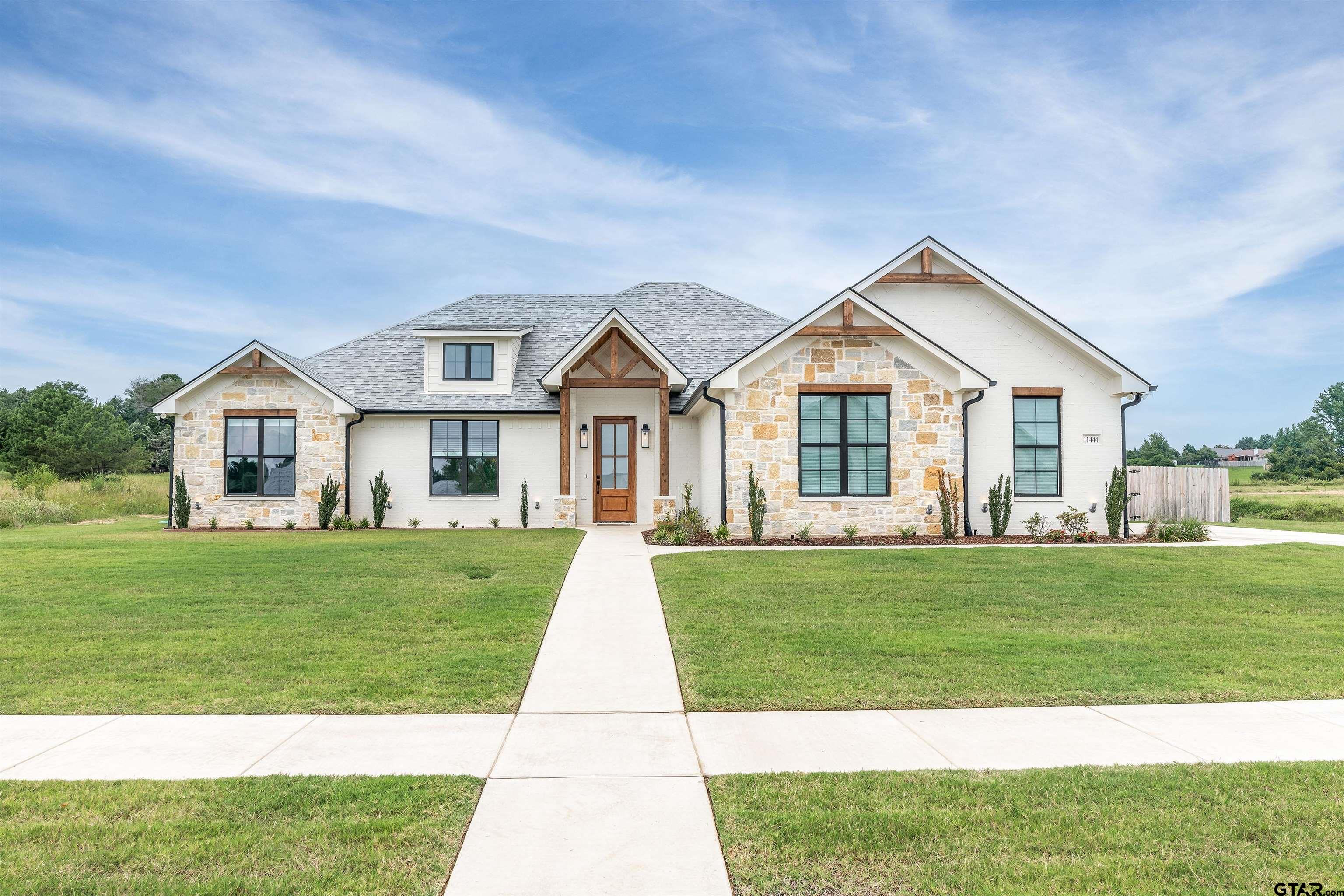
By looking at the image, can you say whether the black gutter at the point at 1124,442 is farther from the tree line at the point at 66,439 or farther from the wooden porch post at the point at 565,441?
the tree line at the point at 66,439

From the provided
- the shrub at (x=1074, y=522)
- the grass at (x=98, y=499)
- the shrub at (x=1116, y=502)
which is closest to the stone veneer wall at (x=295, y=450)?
the grass at (x=98, y=499)

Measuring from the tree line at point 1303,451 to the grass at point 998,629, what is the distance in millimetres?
47839

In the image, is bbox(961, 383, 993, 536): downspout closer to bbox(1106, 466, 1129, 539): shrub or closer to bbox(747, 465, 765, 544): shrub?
bbox(1106, 466, 1129, 539): shrub

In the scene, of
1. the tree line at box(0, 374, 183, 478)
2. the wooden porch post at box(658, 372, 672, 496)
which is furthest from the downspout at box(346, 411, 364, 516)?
the tree line at box(0, 374, 183, 478)

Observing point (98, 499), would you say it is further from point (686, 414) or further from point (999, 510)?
point (999, 510)

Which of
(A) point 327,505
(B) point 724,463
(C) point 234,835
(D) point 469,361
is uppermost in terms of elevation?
(D) point 469,361

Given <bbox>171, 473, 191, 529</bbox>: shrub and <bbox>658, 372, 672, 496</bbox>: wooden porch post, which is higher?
<bbox>658, 372, 672, 496</bbox>: wooden porch post

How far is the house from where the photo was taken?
53.1 ft

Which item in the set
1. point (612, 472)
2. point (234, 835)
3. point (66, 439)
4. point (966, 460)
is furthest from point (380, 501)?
point (66, 439)

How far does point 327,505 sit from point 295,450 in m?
1.81

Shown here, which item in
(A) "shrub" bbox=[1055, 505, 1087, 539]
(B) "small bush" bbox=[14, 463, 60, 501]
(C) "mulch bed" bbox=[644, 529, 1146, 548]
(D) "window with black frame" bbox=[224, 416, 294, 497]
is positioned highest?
(D) "window with black frame" bbox=[224, 416, 294, 497]

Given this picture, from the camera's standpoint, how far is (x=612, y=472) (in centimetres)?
2033

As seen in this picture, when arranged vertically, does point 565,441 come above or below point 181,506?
above

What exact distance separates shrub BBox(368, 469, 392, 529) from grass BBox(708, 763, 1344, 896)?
17.5m
